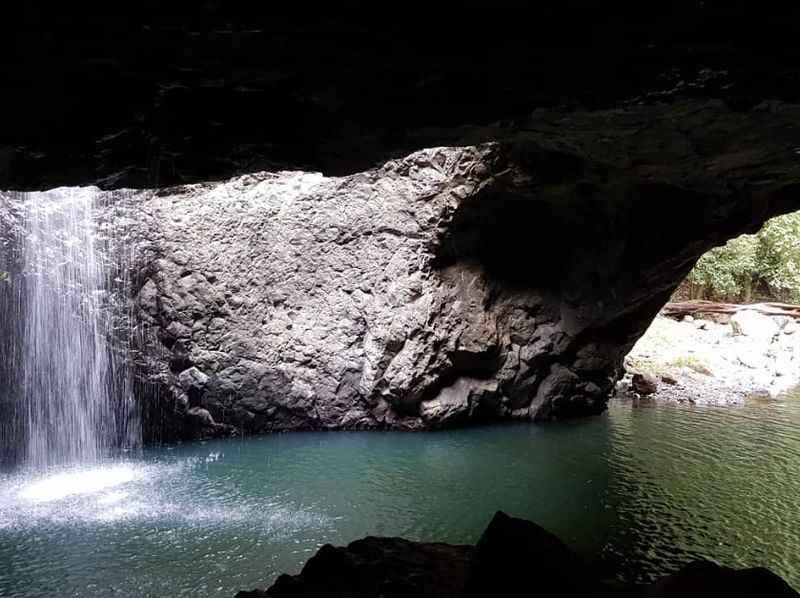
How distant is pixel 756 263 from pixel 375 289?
1827 cm

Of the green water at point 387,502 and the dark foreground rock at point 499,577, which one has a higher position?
the dark foreground rock at point 499,577

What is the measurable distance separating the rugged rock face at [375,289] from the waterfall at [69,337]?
23.9 inches

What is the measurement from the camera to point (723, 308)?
19844 millimetres

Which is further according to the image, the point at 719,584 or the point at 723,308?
the point at 723,308


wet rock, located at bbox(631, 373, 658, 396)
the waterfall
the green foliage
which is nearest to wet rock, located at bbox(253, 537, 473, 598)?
the waterfall

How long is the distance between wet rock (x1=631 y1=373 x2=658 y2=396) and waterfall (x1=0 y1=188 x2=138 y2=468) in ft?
35.2

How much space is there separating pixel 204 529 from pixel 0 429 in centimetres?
629

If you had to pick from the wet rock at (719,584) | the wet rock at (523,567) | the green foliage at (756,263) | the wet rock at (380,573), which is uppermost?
the green foliage at (756,263)

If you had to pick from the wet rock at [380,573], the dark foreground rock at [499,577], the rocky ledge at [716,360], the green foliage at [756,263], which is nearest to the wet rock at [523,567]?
the dark foreground rock at [499,577]

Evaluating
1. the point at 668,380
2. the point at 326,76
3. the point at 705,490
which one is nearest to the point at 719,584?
the point at 326,76

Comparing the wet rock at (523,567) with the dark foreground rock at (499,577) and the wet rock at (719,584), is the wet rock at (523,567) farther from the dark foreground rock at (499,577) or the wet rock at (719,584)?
the wet rock at (719,584)

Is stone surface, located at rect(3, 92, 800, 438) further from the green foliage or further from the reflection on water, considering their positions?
the green foliage

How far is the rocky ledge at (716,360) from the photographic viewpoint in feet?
46.0

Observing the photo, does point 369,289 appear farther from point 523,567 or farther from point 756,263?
point 756,263
